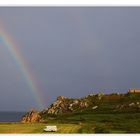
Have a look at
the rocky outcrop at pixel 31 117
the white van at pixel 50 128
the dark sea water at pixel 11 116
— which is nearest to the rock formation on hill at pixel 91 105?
the rocky outcrop at pixel 31 117

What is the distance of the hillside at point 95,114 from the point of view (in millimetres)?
8031

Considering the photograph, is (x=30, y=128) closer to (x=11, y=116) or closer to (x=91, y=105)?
(x=11, y=116)

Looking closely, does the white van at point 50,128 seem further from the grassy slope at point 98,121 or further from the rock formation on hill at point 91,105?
the rock formation on hill at point 91,105

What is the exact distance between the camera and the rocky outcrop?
8.18m

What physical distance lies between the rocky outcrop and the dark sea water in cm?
10

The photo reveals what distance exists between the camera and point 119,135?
786cm

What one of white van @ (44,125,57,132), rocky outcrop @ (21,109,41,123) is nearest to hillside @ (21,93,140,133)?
rocky outcrop @ (21,109,41,123)

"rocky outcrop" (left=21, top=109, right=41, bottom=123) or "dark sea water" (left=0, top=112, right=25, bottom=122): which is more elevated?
"rocky outcrop" (left=21, top=109, right=41, bottom=123)

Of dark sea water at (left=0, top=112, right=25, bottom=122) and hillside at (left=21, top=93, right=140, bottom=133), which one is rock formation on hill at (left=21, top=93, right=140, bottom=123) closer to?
hillside at (left=21, top=93, right=140, bottom=133)

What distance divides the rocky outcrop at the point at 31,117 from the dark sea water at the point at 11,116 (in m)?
0.10

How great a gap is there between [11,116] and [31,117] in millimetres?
545

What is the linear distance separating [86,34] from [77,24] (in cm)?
27

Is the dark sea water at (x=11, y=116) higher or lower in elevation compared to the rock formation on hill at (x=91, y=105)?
lower

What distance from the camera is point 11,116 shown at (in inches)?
308
